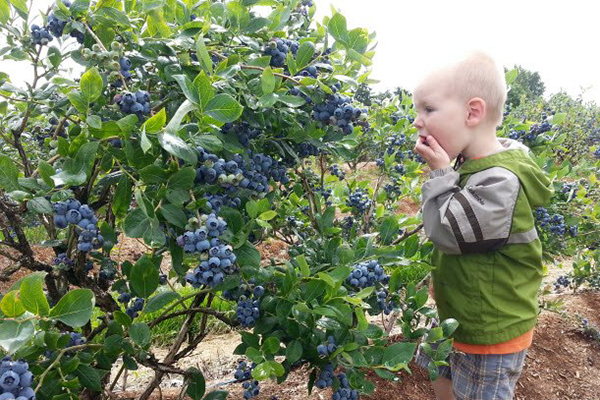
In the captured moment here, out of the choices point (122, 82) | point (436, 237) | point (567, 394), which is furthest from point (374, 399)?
point (122, 82)

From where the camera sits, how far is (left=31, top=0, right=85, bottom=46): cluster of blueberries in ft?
3.57

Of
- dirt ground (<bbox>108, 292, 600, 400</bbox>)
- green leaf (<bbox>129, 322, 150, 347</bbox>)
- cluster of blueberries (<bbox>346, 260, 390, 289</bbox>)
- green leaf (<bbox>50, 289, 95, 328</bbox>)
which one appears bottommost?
dirt ground (<bbox>108, 292, 600, 400</bbox>)

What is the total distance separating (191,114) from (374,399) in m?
1.70

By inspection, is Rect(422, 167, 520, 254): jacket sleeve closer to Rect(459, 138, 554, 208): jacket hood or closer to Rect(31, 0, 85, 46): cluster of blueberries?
Rect(459, 138, 554, 208): jacket hood

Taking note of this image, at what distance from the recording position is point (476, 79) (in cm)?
154

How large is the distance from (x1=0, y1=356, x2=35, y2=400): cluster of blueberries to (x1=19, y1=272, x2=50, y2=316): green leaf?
0.09 meters

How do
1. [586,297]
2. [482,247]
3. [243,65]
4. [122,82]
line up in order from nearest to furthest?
[122,82] < [243,65] < [482,247] < [586,297]

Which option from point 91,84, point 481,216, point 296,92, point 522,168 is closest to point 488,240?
point 481,216

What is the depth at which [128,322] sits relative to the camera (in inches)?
43.1

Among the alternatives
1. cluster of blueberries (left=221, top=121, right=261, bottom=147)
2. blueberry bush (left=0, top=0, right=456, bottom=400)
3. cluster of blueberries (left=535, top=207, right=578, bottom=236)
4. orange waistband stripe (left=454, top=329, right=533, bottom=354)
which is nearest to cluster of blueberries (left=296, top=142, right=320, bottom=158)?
blueberry bush (left=0, top=0, right=456, bottom=400)

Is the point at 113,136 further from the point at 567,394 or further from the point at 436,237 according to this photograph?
the point at 567,394

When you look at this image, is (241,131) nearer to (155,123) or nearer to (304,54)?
(304,54)

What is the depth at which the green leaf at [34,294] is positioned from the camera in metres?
0.77

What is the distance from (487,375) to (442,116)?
92 centimetres
